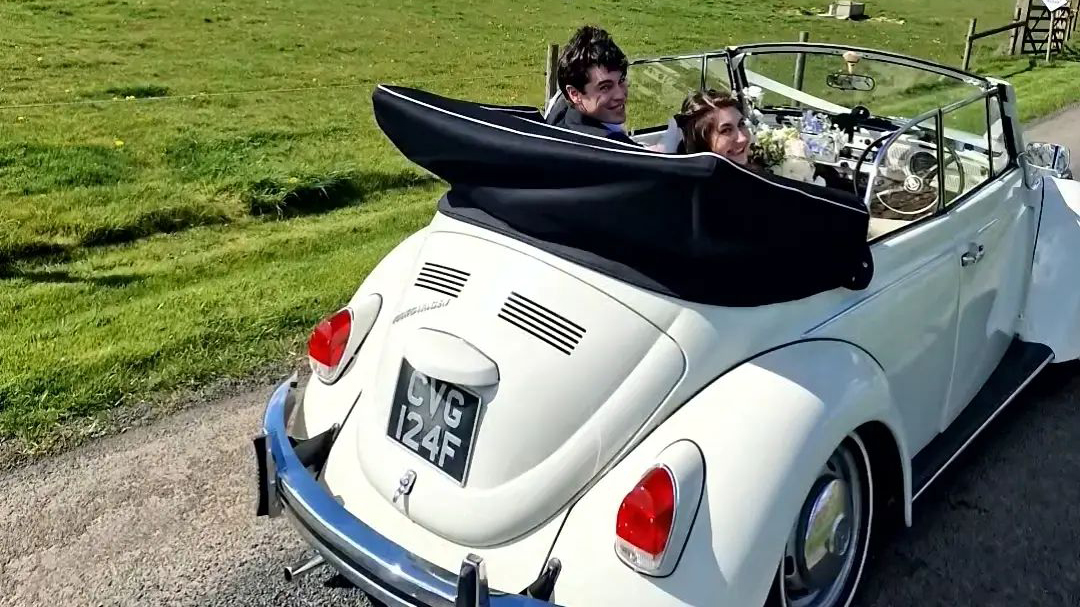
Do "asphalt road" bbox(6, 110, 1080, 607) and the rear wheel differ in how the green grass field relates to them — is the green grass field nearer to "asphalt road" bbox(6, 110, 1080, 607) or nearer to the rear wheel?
"asphalt road" bbox(6, 110, 1080, 607)

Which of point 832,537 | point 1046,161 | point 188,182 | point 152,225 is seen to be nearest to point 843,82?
point 1046,161

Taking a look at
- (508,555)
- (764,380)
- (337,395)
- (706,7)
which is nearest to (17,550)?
(337,395)

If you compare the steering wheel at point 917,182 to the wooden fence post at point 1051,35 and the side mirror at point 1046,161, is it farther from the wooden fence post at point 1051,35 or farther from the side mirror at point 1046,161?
the wooden fence post at point 1051,35

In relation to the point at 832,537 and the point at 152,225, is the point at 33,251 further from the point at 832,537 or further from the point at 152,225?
the point at 832,537

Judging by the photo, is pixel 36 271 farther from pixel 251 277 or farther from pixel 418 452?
pixel 418 452

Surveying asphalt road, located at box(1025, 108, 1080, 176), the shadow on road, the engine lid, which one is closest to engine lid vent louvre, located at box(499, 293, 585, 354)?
the engine lid

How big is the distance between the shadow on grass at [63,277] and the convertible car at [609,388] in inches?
117

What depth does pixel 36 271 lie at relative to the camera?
5.59m

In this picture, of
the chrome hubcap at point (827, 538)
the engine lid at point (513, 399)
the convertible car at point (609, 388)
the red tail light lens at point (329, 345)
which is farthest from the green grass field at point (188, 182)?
the chrome hubcap at point (827, 538)

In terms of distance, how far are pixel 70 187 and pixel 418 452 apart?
5773 millimetres

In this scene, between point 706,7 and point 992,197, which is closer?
point 992,197

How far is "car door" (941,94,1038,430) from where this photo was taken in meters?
3.37

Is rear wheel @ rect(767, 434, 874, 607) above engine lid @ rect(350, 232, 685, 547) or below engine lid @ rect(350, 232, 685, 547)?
below

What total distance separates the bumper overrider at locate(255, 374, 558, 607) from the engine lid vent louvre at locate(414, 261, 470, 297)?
1.73 feet
